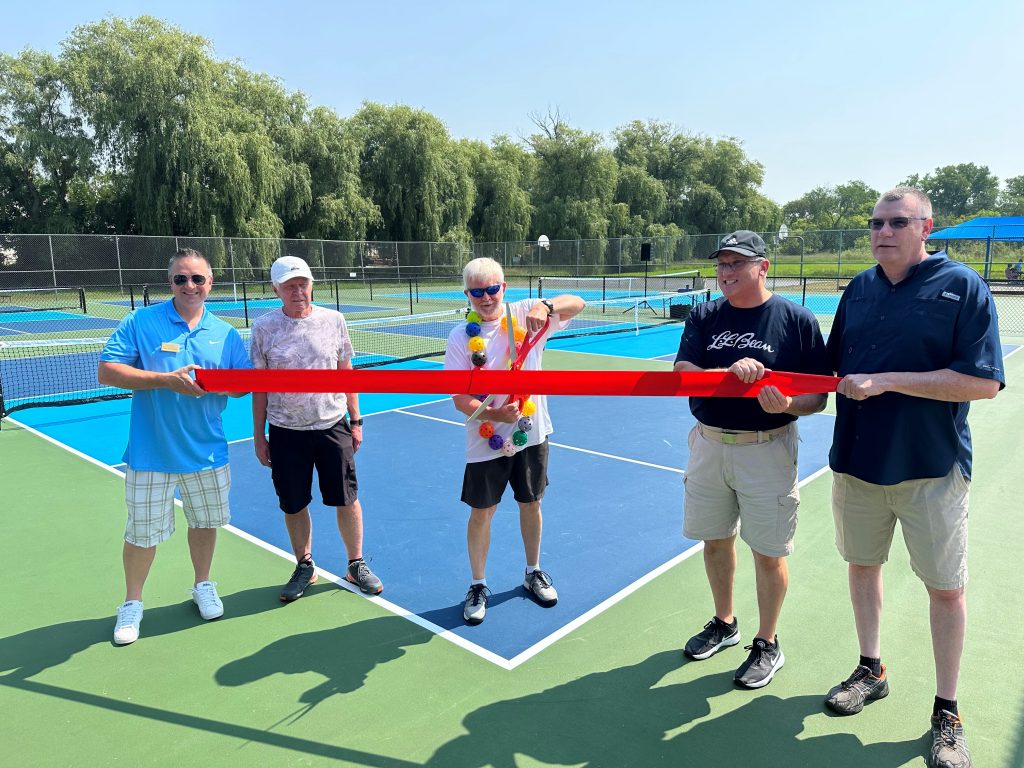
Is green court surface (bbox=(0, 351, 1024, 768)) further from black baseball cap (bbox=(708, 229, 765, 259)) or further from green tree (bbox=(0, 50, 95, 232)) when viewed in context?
green tree (bbox=(0, 50, 95, 232))

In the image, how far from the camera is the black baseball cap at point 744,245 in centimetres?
299

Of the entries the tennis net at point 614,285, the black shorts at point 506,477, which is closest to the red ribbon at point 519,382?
the black shorts at point 506,477

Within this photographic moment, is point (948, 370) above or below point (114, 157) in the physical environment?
below

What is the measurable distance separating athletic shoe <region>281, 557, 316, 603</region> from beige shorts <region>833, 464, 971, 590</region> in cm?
307

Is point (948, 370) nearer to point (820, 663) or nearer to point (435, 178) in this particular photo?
point (820, 663)

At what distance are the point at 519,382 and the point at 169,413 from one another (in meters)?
1.90

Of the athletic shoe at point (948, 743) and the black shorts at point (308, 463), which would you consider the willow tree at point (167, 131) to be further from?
the athletic shoe at point (948, 743)

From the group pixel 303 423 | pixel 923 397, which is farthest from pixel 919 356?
pixel 303 423

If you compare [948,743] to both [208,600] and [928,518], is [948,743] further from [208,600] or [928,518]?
[208,600]

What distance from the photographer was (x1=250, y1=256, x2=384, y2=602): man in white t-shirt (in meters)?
3.94

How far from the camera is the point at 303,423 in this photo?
13.0 ft

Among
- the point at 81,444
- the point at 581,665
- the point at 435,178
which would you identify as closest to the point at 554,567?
the point at 581,665

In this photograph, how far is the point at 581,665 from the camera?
11.2 feet

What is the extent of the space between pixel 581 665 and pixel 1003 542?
11.0 feet
